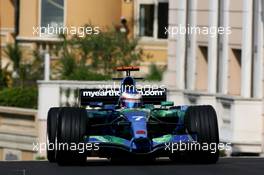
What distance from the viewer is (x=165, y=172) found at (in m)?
20.9

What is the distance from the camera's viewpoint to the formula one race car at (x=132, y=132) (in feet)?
72.6

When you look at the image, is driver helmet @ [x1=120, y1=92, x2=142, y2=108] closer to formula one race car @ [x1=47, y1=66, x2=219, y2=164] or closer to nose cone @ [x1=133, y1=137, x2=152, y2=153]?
formula one race car @ [x1=47, y1=66, x2=219, y2=164]

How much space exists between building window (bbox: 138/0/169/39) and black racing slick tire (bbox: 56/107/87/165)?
24895mm

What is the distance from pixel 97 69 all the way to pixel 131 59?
109 cm

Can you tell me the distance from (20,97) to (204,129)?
63.2 ft

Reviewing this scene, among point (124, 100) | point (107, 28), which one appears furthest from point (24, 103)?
point (124, 100)

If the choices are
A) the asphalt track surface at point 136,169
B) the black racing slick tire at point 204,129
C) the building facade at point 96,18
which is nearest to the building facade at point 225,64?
the building facade at point 96,18

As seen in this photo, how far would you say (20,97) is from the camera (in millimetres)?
41250

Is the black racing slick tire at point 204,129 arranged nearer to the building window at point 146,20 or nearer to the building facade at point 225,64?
the building facade at point 225,64

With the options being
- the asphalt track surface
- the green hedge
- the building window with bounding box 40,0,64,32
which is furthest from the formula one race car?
the building window with bounding box 40,0,64,32

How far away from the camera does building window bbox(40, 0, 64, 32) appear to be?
46.9 meters

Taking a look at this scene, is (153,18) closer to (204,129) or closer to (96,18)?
(96,18)

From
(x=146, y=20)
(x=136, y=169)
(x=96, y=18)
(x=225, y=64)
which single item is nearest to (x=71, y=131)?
(x=136, y=169)

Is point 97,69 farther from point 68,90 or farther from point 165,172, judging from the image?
point 165,172
